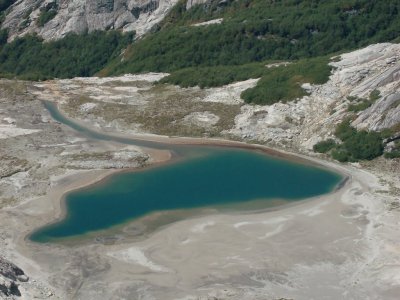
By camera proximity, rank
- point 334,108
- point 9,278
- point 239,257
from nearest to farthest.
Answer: point 9,278 < point 239,257 < point 334,108

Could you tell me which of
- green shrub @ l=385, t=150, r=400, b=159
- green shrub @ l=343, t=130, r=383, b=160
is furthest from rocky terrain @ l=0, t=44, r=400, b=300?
green shrub @ l=385, t=150, r=400, b=159

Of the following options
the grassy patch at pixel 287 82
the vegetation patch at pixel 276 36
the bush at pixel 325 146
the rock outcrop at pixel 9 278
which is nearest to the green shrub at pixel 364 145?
the bush at pixel 325 146

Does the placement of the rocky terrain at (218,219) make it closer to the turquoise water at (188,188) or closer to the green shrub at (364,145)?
the green shrub at (364,145)

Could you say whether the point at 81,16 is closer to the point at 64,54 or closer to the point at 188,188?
the point at 64,54

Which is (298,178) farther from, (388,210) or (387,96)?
(387,96)

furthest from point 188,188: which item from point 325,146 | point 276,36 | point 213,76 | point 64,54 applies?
point 64,54

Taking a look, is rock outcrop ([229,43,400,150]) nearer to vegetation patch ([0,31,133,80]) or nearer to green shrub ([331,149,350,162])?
green shrub ([331,149,350,162])
